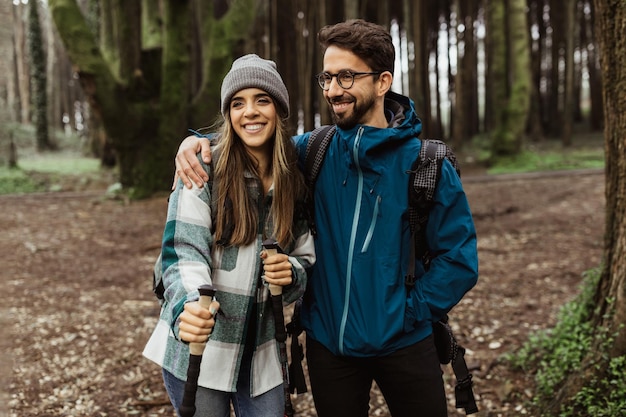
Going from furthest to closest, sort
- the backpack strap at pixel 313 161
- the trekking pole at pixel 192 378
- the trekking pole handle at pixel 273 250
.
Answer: the backpack strap at pixel 313 161
the trekking pole handle at pixel 273 250
the trekking pole at pixel 192 378

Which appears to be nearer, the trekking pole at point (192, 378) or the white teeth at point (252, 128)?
the trekking pole at point (192, 378)

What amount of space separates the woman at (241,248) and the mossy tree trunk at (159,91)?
9.94m

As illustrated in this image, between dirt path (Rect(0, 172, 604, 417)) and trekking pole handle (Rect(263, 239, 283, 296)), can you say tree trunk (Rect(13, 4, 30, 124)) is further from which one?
trekking pole handle (Rect(263, 239, 283, 296))

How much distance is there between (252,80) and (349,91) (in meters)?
0.42

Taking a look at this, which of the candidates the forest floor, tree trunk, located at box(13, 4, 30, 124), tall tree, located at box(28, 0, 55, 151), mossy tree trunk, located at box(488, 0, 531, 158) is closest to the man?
the forest floor

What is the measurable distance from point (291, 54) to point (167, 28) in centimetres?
1375

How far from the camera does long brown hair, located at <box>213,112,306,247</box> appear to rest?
7.33ft

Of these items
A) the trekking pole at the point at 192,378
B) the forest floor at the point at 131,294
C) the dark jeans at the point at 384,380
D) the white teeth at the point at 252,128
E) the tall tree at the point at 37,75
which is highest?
the tall tree at the point at 37,75

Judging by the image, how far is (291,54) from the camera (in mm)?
25109

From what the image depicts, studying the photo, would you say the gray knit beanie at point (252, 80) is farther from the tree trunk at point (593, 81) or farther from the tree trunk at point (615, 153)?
the tree trunk at point (593, 81)

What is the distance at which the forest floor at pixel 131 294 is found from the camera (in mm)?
4236

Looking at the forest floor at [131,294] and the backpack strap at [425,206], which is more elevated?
the backpack strap at [425,206]

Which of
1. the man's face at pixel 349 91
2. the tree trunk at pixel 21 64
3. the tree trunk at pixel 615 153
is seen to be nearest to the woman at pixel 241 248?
the man's face at pixel 349 91

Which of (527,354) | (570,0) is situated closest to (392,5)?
(570,0)
